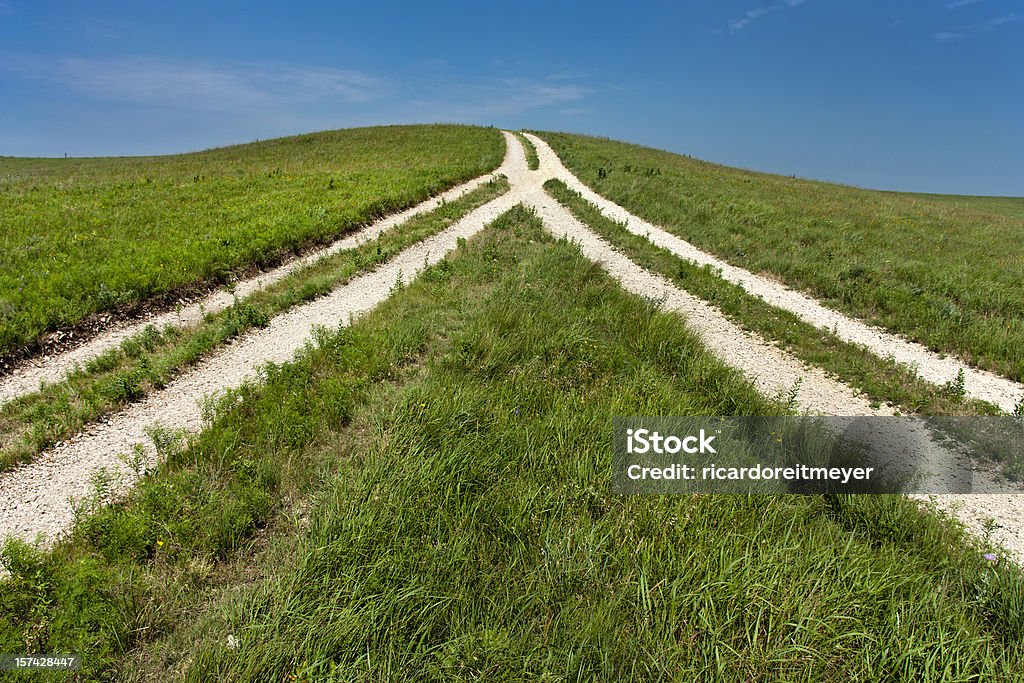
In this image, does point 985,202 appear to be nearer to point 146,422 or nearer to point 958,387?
point 958,387

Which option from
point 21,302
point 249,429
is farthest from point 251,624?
point 21,302

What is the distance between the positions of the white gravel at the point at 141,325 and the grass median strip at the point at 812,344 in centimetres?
1064

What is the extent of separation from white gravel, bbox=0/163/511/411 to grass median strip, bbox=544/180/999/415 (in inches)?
419

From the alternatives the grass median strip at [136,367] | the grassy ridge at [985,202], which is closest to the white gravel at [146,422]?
the grass median strip at [136,367]

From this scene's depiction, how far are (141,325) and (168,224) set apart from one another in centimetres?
814

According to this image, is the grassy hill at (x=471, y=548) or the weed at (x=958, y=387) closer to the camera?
the grassy hill at (x=471, y=548)

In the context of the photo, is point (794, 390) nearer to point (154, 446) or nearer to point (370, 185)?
point (154, 446)

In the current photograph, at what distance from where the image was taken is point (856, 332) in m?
11.2

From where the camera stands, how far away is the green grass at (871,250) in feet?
36.6

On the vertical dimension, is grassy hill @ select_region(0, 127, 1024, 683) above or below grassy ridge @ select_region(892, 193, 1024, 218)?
below

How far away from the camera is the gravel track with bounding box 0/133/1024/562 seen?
5.36m

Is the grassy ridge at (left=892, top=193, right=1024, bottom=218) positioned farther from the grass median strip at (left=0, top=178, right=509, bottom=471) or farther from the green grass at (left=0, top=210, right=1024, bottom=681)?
the grass median strip at (left=0, top=178, right=509, bottom=471)

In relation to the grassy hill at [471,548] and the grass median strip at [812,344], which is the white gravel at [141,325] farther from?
the grass median strip at [812,344]

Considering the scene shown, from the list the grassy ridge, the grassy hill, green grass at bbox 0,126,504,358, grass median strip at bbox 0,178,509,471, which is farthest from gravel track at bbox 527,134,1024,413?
the grassy ridge
